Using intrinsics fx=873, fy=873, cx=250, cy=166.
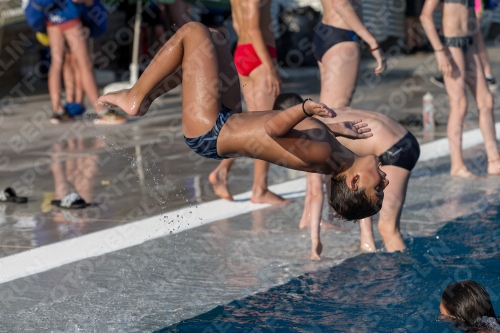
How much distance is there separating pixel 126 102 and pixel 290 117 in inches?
45.0

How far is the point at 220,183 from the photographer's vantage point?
6965 millimetres

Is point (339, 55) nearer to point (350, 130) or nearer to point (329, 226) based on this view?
Result: point (329, 226)

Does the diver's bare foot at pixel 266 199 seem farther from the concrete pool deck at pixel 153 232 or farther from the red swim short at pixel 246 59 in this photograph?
the red swim short at pixel 246 59

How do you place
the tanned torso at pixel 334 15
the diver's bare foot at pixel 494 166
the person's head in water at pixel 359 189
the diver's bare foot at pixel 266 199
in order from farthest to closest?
1. the diver's bare foot at pixel 494 166
2. the diver's bare foot at pixel 266 199
3. the tanned torso at pixel 334 15
4. the person's head in water at pixel 359 189

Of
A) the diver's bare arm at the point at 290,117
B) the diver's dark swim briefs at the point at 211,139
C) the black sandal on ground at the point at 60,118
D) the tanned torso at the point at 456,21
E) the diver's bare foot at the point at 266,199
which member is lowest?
the black sandal on ground at the point at 60,118

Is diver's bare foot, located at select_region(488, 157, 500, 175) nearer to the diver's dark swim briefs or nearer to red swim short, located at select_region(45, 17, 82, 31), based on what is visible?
the diver's dark swim briefs

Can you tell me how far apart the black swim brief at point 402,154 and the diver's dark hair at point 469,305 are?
1.23 meters

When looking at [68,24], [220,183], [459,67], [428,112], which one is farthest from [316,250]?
[68,24]

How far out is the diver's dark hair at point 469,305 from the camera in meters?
4.04

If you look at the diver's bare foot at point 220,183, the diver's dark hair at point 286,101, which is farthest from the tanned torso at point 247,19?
the diver's bare foot at point 220,183

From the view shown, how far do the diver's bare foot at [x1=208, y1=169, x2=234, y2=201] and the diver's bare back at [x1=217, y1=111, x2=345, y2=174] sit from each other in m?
2.25

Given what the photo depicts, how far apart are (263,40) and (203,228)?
1527 mm

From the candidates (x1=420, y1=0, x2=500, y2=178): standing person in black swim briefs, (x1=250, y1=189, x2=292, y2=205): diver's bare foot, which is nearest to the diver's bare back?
(x1=250, y1=189, x2=292, y2=205): diver's bare foot

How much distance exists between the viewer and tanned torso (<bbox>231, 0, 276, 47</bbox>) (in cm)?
658
